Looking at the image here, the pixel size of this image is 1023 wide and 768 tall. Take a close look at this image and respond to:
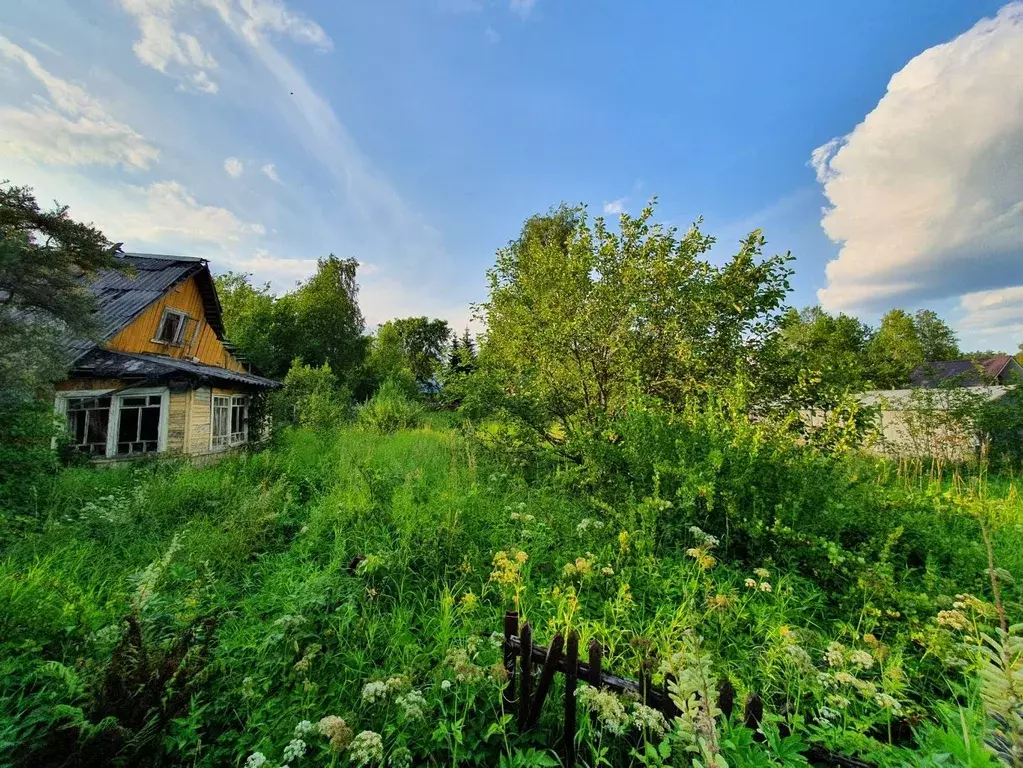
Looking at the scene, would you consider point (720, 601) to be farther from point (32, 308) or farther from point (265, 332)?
point (265, 332)

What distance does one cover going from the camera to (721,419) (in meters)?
4.64

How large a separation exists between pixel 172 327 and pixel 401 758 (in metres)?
15.4

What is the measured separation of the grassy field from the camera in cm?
189

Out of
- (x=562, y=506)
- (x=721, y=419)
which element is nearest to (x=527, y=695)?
(x=562, y=506)

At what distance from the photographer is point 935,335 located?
3888 cm

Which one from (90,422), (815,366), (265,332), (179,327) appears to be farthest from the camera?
(265,332)

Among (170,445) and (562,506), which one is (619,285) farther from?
(170,445)

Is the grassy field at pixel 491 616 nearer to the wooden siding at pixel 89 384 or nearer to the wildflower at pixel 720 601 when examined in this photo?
the wildflower at pixel 720 601

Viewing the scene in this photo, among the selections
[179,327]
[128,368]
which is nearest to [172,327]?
[179,327]

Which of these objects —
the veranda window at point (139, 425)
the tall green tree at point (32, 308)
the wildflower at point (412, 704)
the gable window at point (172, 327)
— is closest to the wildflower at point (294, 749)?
the wildflower at point (412, 704)

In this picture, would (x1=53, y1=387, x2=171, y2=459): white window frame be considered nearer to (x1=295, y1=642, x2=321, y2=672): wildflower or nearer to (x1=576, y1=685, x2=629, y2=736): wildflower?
(x1=295, y1=642, x2=321, y2=672): wildflower

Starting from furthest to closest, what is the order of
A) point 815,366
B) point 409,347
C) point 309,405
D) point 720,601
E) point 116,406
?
point 409,347 → point 309,405 → point 116,406 → point 815,366 → point 720,601

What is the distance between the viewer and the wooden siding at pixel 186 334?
35.5 ft

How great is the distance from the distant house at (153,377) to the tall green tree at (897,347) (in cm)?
3363
